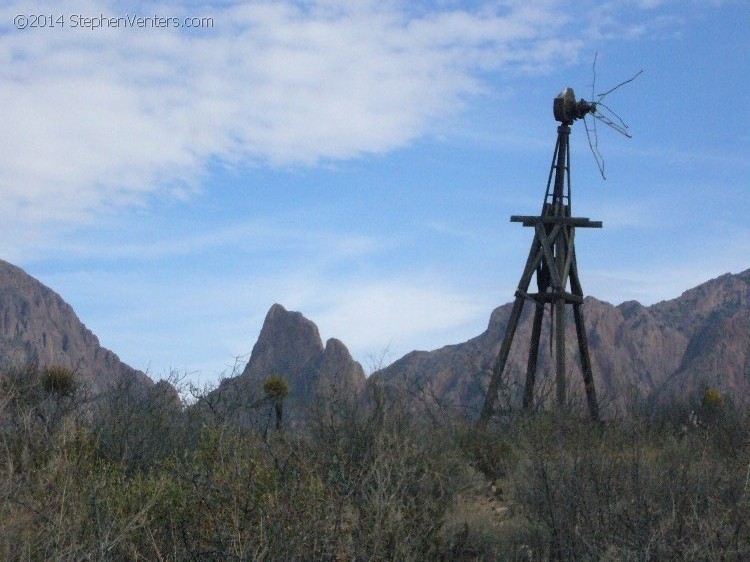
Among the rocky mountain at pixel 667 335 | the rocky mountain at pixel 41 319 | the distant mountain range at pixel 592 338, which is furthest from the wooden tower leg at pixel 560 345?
the rocky mountain at pixel 41 319

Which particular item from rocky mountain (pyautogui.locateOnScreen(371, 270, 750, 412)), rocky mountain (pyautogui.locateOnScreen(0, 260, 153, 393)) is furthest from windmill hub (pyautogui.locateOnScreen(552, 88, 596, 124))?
rocky mountain (pyautogui.locateOnScreen(0, 260, 153, 393))

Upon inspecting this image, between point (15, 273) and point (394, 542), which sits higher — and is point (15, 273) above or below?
above

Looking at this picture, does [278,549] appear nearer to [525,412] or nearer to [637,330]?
[525,412]

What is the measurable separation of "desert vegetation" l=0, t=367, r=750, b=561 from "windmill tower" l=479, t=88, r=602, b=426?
52.9 inches

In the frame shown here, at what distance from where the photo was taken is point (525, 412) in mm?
15133

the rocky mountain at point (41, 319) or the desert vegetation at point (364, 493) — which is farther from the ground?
the rocky mountain at point (41, 319)

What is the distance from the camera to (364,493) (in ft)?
27.4

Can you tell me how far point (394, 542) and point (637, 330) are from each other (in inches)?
3524

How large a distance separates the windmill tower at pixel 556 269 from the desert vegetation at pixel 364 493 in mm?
1343

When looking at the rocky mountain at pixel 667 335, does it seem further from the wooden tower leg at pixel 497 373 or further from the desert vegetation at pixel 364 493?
the desert vegetation at pixel 364 493

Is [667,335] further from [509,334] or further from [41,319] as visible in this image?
[509,334]

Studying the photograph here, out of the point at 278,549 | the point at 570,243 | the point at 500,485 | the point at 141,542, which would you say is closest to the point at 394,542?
the point at 278,549

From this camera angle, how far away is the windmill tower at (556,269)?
15695 millimetres

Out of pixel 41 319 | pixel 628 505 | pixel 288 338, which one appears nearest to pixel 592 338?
pixel 288 338
